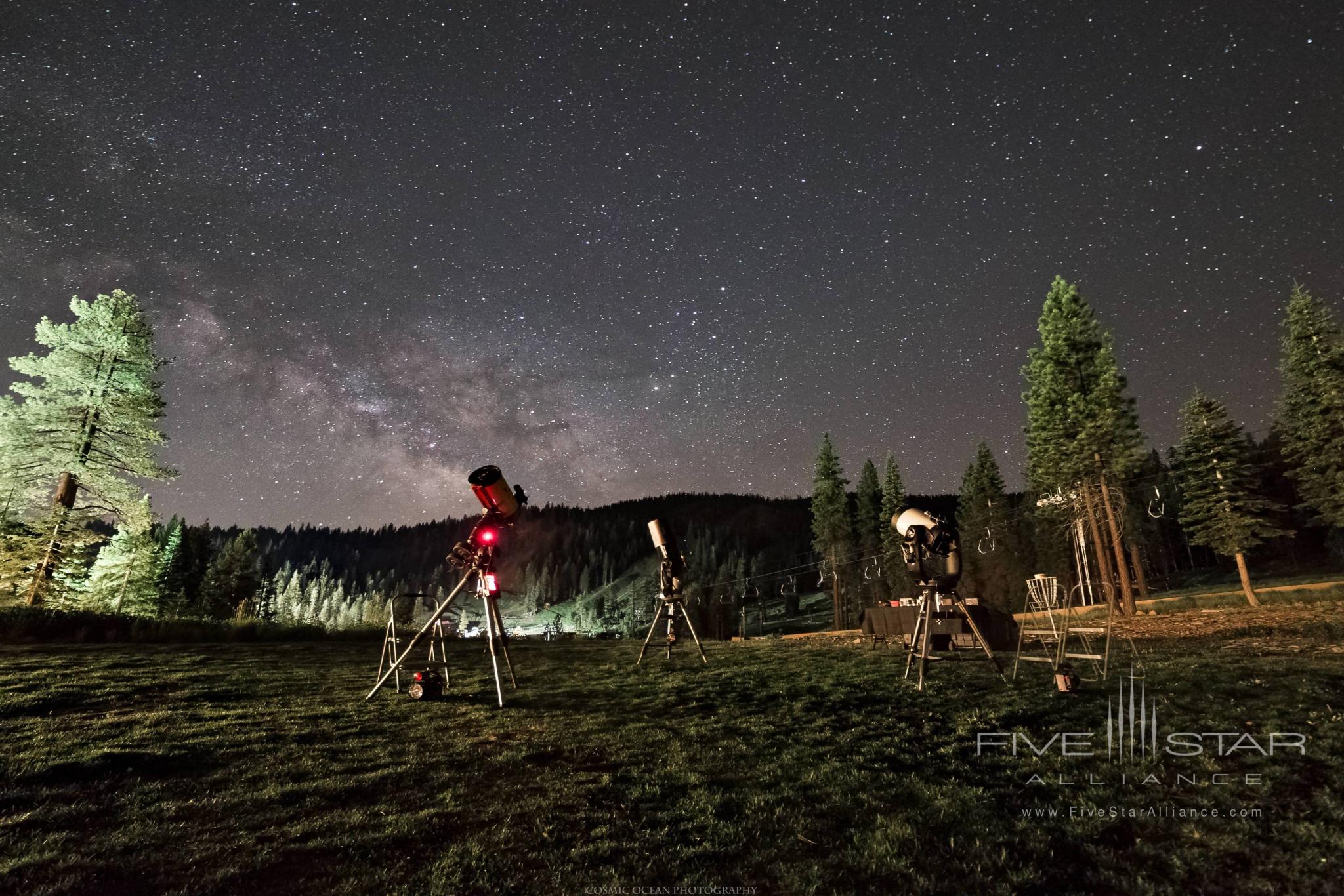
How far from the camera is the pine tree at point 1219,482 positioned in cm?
3659

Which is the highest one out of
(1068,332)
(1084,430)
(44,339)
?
(1068,332)

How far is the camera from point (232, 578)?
61.9 metres

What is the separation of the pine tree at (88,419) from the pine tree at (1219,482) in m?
58.2

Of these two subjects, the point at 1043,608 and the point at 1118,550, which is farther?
the point at 1118,550

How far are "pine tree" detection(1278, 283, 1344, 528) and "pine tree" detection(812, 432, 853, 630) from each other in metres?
30.5

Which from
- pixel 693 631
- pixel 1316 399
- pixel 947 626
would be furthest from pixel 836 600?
pixel 693 631

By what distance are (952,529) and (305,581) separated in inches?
7639

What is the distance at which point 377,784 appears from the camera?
4.91 meters

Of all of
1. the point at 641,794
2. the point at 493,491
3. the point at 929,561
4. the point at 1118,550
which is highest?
the point at 493,491

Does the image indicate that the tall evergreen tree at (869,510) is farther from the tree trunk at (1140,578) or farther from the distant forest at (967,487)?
the tree trunk at (1140,578)

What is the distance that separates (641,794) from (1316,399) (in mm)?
44767

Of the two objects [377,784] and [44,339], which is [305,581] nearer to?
[44,339]

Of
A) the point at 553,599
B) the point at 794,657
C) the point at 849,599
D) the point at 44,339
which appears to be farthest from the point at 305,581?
the point at 794,657

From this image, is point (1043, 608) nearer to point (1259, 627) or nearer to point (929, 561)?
point (929, 561)
